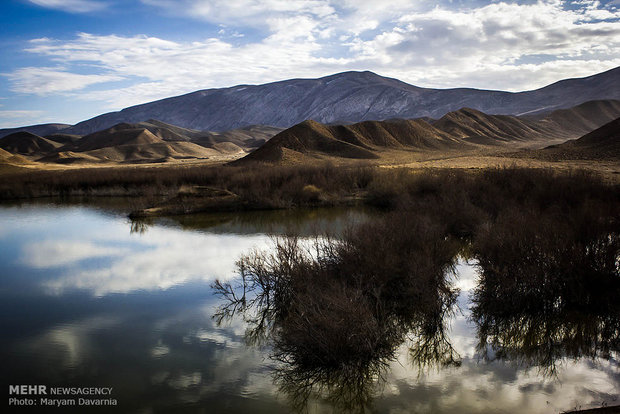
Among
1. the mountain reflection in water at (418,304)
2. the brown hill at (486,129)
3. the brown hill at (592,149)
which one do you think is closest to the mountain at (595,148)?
the brown hill at (592,149)

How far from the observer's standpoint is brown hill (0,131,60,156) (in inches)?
Answer: 5418

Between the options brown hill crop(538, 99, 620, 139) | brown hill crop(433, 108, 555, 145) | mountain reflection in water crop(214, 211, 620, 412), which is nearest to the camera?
mountain reflection in water crop(214, 211, 620, 412)

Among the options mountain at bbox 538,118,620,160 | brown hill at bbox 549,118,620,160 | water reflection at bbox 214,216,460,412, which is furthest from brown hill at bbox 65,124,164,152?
water reflection at bbox 214,216,460,412

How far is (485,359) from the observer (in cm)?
845

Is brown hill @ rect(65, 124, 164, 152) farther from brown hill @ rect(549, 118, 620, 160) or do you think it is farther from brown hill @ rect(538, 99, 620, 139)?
brown hill @ rect(538, 99, 620, 139)

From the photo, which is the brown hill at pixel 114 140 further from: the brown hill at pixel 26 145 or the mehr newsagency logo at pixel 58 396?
the mehr newsagency logo at pixel 58 396

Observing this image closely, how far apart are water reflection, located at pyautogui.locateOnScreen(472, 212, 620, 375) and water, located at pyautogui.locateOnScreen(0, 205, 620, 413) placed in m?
0.46

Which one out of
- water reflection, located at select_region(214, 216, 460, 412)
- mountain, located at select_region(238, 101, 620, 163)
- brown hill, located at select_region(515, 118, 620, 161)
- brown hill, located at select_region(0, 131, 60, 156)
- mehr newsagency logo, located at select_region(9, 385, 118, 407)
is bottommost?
mehr newsagency logo, located at select_region(9, 385, 118, 407)

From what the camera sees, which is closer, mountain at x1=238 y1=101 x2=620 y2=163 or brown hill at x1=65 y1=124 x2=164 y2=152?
mountain at x1=238 y1=101 x2=620 y2=163

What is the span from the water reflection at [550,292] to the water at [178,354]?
464 mm

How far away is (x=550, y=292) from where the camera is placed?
10062 mm

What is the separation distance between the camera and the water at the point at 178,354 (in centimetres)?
709

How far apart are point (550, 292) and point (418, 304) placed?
301 cm

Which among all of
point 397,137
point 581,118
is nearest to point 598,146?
point 397,137
